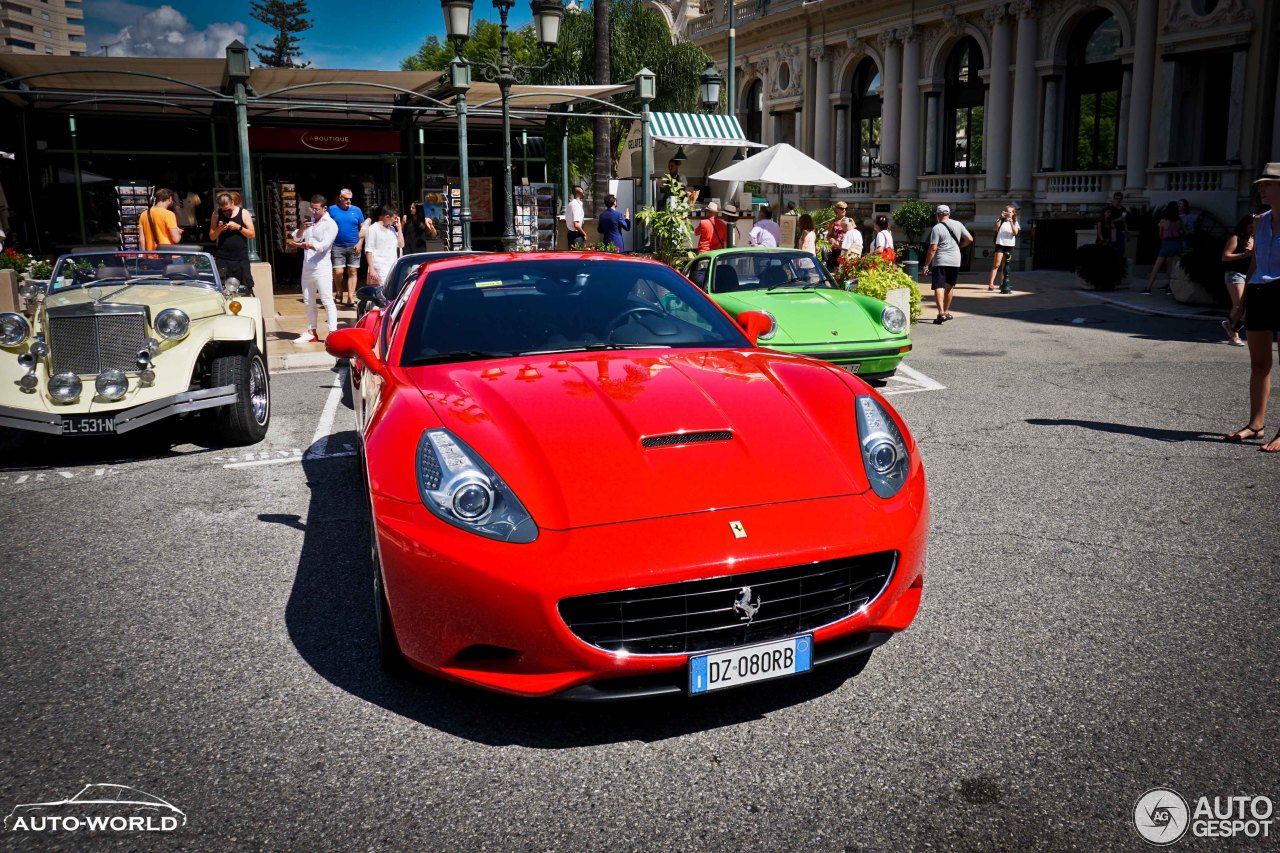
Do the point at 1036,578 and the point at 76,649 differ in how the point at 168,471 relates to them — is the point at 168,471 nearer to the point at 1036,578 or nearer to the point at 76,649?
the point at 76,649

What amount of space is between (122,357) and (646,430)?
534 centimetres

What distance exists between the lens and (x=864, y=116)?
127 feet

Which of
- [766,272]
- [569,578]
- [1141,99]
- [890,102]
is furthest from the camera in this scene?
[890,102]

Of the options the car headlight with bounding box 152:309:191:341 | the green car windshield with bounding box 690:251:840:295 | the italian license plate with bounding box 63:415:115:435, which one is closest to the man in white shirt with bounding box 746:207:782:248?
the green car windshield with bounding box 690:251:840:295

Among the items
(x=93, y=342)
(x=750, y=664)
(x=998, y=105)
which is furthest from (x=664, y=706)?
(x=998, y=105)

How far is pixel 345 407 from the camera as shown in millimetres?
9789

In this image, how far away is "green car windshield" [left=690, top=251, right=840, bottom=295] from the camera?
1117 cm

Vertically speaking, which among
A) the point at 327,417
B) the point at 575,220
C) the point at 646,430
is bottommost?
the point at 327,417

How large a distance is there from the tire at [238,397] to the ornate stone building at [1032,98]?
75.1 feet

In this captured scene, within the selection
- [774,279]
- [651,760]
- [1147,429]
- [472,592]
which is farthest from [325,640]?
[774,279]

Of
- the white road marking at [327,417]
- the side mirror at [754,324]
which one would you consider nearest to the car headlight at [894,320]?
the side mirror at [754,324]

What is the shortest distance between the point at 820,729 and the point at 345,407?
726 cm
